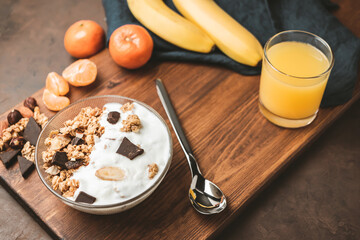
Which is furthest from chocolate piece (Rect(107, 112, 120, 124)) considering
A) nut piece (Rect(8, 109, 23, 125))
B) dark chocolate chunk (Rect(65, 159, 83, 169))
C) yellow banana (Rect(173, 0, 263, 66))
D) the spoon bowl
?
yellow banana (Rect(173, 0, 263, 66))

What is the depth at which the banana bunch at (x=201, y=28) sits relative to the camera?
4.72 feet

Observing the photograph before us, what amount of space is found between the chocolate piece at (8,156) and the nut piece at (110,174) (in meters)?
0.37

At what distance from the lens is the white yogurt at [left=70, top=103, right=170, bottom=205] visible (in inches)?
40.3

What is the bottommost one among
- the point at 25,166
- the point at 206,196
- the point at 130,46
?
the point at 206,196

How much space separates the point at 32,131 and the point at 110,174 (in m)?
0.42

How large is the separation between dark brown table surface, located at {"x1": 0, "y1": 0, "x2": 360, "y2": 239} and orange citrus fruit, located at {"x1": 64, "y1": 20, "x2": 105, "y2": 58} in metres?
0.12

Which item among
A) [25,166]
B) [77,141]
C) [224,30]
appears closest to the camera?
[77,141]

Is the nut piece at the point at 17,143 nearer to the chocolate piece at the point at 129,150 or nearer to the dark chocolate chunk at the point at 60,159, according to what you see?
the dark chocolate chunk at the point at 60,159

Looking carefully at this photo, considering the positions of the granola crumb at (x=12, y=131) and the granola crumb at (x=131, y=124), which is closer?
the granola crumb at (x=131, y=124)

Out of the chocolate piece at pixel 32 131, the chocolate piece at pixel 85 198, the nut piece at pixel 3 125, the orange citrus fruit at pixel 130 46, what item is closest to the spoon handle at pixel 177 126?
the orange citrus fruit at pixel 130 46

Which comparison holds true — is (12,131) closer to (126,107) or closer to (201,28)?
(126,107)

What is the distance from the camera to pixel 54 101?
54.1 inches

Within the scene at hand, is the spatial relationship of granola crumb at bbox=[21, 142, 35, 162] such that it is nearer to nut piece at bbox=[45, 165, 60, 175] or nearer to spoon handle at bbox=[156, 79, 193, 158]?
nut piece at bbox=[45, 165, 60, 175]

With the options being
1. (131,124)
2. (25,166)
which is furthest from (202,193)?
(25,166)
